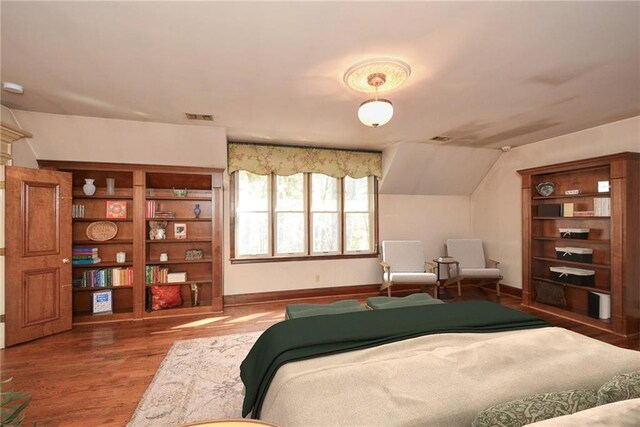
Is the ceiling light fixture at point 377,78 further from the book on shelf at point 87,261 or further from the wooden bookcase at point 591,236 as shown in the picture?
the book on shelf at point 87,261

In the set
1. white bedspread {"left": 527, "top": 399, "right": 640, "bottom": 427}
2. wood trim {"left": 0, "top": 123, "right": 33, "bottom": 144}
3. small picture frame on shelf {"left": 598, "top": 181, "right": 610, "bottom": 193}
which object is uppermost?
wood trim {"left": 0, "top": 123, "right": 33, "bottom": 144}

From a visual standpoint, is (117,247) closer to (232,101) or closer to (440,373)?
(232,101)

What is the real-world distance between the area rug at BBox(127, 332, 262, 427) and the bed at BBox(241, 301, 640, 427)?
0.42 m

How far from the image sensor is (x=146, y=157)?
3668 millimetres

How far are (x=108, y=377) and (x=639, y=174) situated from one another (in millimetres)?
5557

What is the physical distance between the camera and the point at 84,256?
3645mm

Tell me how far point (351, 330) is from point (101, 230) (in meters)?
3.59

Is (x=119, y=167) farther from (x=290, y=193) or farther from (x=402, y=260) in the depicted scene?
(x=402, y=260)

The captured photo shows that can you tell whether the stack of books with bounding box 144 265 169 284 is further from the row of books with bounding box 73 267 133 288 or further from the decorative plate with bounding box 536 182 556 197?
the decorative plate with bounding box 536 182 556 197

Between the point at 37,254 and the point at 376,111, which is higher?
the point at 376,111

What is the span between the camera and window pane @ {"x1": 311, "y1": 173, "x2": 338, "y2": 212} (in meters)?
4.81

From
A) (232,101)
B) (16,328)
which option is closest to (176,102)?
(232,101)

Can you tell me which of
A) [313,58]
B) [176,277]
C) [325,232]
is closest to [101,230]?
[176,277]

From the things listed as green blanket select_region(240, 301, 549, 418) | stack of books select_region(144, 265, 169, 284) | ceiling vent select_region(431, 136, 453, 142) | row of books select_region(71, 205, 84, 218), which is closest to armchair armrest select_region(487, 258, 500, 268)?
ceiling vent select_region(431, 136, 453, 142)
